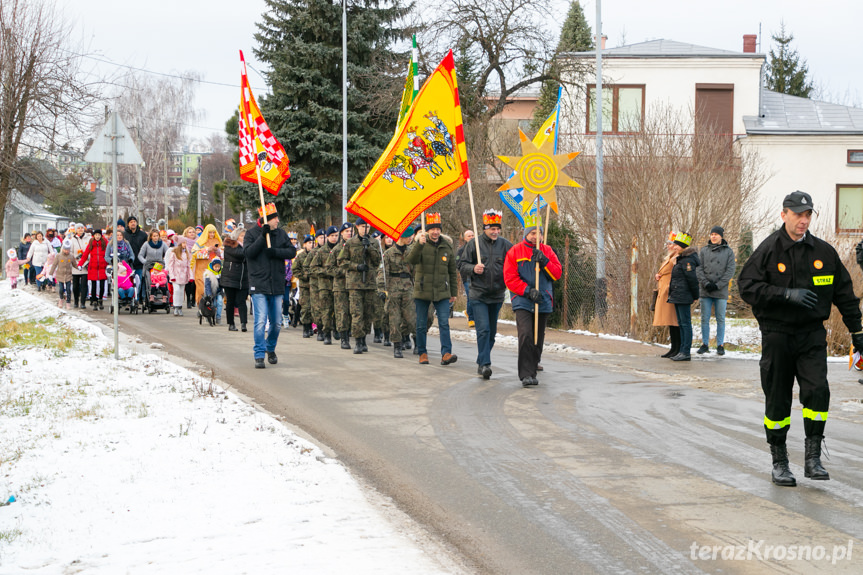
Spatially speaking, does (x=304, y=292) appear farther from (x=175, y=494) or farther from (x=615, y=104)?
(x=615, y=104)

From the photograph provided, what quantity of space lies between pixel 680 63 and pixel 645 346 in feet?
77.5

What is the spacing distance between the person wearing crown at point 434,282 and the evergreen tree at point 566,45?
1762 centimetres

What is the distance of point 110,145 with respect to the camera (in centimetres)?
1298

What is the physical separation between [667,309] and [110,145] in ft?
28.3

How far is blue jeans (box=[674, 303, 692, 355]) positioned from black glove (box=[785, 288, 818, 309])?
26.1ft

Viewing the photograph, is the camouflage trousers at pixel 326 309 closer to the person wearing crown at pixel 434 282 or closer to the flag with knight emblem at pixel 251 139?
the flag with knight emblem at pixel 251 139

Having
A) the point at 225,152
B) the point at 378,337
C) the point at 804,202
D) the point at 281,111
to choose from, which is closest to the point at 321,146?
the point at 281,111

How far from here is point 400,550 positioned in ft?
17.1

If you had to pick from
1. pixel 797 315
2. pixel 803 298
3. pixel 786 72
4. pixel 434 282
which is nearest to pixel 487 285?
pixel 434 282

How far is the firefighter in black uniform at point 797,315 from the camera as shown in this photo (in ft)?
22.1

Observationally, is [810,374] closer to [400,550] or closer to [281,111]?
[400,550]

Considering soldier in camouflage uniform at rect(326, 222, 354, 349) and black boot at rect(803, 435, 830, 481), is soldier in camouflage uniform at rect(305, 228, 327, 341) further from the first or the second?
black boot at rect(803, 435, 830, 481)

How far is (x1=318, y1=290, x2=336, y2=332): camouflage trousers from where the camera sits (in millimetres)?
16391

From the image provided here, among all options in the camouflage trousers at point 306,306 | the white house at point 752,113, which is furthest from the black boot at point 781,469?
the white house at point 752,113
